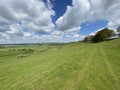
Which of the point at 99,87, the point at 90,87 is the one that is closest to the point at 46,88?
the point at 90,87

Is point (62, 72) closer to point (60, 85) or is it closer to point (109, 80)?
point (60, 85)

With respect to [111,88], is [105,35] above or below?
above

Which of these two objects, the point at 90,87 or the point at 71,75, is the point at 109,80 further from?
the point at 71,75

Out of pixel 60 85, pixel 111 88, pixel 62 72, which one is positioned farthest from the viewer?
pixel 62 72

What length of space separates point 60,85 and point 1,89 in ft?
18.6

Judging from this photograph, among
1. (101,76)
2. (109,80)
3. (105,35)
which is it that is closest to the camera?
(109,80)

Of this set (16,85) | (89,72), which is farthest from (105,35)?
(16,85)

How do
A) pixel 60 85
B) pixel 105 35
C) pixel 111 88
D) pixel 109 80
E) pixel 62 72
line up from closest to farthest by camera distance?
pixel 111 88
pixel 60 85
pixel 109 80
pixel 62 72
pixel 105 35

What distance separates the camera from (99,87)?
11.3 meters

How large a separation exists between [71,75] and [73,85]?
281cm

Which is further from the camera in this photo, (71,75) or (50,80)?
(71,75)

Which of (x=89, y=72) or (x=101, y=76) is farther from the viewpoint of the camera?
(x=89, y=72)

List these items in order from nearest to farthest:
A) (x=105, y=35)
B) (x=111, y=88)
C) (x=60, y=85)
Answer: (x=111, y=88) < (x=60, y=85) < (x=105, y=35)

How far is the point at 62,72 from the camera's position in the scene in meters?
15.3
